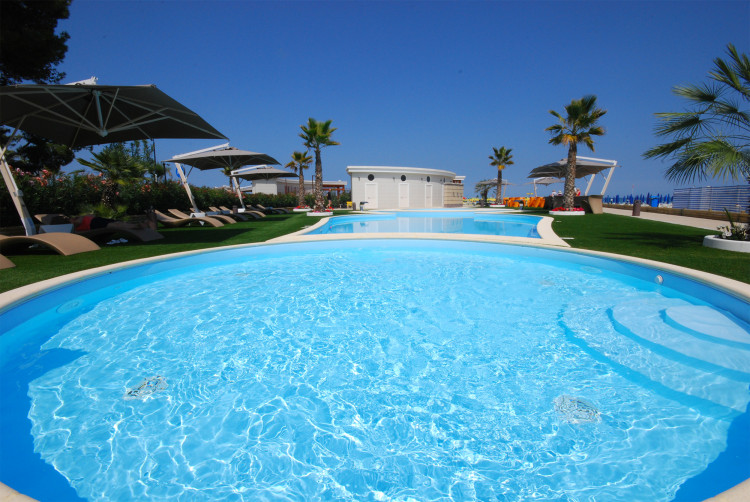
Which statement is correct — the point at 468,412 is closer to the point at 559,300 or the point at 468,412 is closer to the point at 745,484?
the point at 745,484

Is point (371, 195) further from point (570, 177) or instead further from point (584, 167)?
point (584, 167)

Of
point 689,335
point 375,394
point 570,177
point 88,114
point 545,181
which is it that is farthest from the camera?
point 545,181

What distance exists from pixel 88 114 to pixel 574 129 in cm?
2139

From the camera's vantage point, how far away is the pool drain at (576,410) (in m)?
2.36

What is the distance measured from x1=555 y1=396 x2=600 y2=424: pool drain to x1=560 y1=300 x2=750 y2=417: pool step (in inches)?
Answer: 26.0

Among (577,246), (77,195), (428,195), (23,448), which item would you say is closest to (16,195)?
(77,195)

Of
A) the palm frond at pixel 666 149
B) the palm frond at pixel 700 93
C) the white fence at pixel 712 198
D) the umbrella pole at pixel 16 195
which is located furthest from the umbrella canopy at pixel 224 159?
the white fence at pixel 712 198

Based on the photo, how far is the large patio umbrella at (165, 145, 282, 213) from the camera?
14354 millimetres

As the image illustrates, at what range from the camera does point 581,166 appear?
22359mm

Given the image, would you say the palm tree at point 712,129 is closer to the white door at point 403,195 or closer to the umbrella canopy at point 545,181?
the white door at point 403,195

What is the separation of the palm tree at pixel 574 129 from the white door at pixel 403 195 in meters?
11.7

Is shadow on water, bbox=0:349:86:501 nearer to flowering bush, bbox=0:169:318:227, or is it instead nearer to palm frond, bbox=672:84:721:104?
flowering bush, bbox=0:169:318:227

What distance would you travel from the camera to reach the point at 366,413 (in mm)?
2484

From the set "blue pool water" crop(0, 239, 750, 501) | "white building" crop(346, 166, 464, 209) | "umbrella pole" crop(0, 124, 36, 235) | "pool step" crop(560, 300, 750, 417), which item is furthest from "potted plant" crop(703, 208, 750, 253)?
"white building" crop(346, 166, 464, 209)
